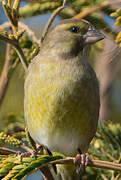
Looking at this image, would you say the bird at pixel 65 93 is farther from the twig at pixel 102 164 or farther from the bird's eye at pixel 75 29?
the twig at pixel 102 164

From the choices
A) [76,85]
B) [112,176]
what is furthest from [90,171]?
[76,85]

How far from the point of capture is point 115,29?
2.53 m

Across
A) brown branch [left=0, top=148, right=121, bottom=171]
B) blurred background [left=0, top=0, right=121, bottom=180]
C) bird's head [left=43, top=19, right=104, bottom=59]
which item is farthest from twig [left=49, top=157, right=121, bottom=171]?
bird's head [left=43, top=19, right=104, bottom=59]

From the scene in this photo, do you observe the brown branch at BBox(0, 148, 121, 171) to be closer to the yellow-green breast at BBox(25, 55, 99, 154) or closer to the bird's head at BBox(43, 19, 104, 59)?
the yellow-green breast at BBox(25, 55, 99, 154)

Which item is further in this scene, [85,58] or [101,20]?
[101,20]

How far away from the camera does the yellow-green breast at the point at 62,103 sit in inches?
101

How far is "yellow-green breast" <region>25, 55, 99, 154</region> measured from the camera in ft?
8.43

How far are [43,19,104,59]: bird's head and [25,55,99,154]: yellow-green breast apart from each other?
12 cm

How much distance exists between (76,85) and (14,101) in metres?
1.24

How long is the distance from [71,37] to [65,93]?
0.56 meters

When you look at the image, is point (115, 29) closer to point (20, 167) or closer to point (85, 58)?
point (85, 58)

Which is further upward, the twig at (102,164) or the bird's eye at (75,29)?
the bird's eye at (75,29)

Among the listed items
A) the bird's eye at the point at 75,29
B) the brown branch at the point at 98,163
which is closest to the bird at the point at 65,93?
the bird's eye at the point at 75,29

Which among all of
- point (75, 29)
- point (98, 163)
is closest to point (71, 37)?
point (75, 29)
